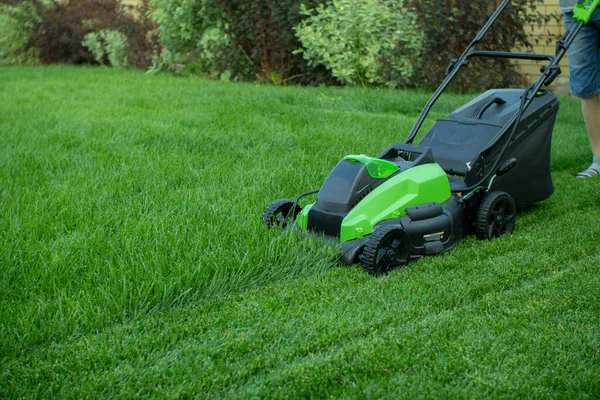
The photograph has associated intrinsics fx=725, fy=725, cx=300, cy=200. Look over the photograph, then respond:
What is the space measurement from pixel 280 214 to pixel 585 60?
250 cm

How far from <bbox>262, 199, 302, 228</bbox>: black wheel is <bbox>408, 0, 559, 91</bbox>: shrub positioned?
5.12 meters

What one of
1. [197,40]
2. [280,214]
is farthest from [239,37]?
[280,214]

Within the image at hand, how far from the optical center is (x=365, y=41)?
8.77 meters

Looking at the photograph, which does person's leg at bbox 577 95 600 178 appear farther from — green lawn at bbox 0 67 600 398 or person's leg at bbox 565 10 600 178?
green lawn at bbox 0 67 600 398

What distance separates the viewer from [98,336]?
8.30 ft

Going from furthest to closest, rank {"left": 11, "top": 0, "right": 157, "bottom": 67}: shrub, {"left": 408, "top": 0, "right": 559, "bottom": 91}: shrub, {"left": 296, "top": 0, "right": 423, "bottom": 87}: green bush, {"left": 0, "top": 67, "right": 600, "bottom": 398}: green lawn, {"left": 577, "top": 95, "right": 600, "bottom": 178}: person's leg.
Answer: {"left": 11, "top": 0, "right": 157, "bottom": 67}: shrub → {"left": 296, "top": 0, "right": 423, "bottom": 87}: green bush → {"left": 408, "top": 0, "right": 559, "bottom": 91}: shrub → {"left": 577, "top": 95, "right": 600, "bottom": 178}: person's leg → {"left": 0, "top": 67, "right": 600, "bottom": 398}: green lawn

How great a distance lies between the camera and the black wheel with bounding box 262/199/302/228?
3531 mm

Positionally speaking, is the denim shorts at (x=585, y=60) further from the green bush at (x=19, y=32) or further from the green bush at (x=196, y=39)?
the green bush at (x=19, y=32)

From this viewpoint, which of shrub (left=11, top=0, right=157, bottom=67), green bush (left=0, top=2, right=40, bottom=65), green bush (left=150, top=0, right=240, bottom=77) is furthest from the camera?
green bush (left=0, top=2, right=40, bottom=65)

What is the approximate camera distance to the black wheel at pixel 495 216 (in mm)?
3545

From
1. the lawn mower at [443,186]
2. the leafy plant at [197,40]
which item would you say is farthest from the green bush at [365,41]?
the lawn mower at [443,186]

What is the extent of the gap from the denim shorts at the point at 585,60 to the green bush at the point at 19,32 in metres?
11.7

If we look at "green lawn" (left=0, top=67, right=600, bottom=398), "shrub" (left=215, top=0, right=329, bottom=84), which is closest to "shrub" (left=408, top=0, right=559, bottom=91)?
"shrub" (left=215, top=0, right=329, bottom=84)

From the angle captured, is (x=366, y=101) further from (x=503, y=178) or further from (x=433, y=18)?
(x=503, y=178)
